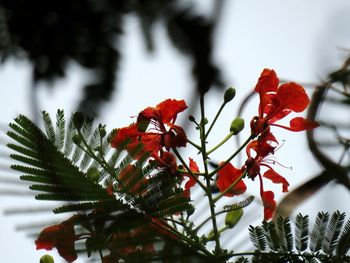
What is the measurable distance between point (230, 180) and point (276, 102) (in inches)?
10.1

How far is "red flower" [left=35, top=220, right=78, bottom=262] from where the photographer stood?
3.27 feet

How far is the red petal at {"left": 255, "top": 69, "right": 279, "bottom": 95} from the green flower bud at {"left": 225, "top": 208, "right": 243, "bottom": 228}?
338 mm

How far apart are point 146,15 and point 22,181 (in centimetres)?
58

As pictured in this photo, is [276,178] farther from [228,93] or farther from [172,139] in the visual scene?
[228,93]

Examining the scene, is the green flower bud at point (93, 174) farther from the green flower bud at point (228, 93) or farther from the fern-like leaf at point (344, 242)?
the fern-like leaf at point (344, 242)

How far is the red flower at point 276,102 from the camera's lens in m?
1.63

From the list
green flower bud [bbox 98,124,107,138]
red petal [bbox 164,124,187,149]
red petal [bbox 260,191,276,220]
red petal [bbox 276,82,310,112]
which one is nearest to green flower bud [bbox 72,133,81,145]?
green flower bud [bbox 98,124,107,138]

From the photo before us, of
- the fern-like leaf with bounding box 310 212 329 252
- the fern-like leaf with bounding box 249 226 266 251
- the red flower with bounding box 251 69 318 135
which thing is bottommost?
the fern-like leaf with bounding box 310 212 329 252

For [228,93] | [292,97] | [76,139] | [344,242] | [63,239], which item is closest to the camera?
[228,93]

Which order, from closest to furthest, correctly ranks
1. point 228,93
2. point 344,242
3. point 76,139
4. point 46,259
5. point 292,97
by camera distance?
1. point 228,93
2. point 344,242
3. point 76,139
4. point 46,259
5. point 292,97

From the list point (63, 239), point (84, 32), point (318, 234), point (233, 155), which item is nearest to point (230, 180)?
point (233, 155)

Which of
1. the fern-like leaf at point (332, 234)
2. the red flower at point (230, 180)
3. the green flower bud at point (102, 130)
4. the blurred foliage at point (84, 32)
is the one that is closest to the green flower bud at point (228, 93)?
the blurred foliage at point (84, 32)

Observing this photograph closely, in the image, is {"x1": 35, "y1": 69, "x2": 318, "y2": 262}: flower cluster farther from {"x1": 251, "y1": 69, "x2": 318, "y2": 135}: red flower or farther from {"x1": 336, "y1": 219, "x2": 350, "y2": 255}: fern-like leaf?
{"x1": 336, "y1": 219, "x2": 350, "y2": 255}: fern-like leaf

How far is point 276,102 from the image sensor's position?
1682 millimetres
